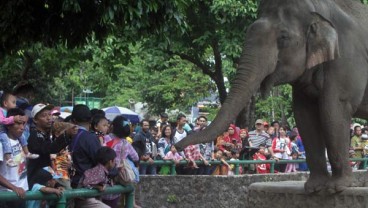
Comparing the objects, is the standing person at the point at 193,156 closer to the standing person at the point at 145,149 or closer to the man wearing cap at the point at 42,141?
the standing person at the point at 145,149

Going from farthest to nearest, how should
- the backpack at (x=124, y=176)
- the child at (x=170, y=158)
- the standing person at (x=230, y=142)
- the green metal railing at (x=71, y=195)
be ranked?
the standing person at (x=230, y=142)
the child at (x=170, y=158)
the backpack at (x=124, y=176)
the green metal railing at (x=71, y=195)

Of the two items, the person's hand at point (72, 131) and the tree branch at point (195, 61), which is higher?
the tree branch at point (195, 61)

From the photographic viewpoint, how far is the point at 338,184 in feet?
23.3

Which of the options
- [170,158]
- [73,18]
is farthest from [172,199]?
[73,18]

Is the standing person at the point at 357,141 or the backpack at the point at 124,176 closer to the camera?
the backpack at the point at 124,176

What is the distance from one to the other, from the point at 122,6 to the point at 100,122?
4.98 ft

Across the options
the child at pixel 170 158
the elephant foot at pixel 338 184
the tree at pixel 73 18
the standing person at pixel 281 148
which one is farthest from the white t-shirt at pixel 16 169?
the standing person at pixel 281 148

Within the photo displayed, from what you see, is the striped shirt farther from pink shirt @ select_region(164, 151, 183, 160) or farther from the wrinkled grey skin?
the wrinkled grey skin

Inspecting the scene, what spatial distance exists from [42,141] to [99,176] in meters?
0.83

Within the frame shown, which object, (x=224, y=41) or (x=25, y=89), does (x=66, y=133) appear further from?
(x=224, y=41)

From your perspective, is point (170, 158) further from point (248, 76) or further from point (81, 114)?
point (248, 76)

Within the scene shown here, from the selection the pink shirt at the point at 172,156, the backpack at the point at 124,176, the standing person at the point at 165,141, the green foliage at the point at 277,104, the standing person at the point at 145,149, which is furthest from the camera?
the green foliage at the point at 277,104

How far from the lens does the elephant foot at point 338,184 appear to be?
7.09 m

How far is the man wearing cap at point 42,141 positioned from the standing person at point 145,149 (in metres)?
3.57
